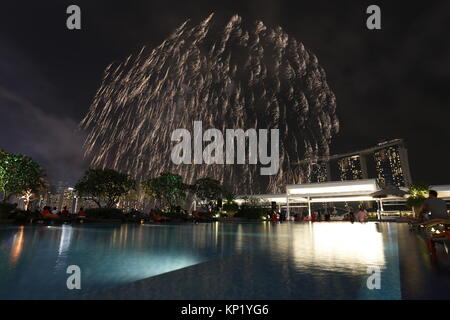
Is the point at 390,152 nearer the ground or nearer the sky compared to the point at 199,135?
nearer the sky

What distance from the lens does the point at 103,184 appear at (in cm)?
4275

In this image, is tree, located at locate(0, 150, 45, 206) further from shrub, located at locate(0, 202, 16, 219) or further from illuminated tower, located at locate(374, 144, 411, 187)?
illuminated tower, located at locate(374, 144, 411, 187)

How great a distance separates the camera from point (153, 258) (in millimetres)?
5250

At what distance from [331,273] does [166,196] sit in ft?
160

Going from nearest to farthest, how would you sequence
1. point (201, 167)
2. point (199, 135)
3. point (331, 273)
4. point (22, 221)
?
point (331, 273), point (22, 221), point (199, 135), point (201, 167)

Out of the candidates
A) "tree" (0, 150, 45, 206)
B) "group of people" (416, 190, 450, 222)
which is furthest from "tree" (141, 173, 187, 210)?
"group of people" (416, 190, 450, 222)

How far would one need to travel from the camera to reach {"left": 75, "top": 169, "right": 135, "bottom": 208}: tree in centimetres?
4259

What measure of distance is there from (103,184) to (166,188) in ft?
36.2

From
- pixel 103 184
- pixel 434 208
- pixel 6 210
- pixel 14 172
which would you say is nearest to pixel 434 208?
pixel 434 208

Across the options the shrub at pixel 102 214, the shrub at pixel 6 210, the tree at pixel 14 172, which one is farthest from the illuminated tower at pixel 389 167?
the shrub at pixel 6 210
